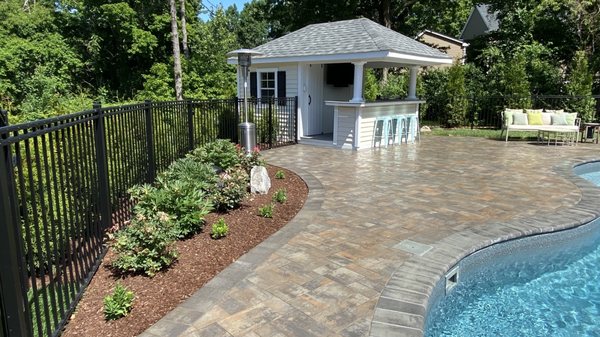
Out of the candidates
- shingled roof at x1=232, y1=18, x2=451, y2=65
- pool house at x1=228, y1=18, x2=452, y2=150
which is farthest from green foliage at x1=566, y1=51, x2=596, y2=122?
pool house at x1=228, y1=18, x2=452, y2=150

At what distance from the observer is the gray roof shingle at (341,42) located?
35.9 ft

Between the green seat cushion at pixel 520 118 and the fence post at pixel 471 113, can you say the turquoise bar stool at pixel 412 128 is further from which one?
the fence post at pixel 471 113

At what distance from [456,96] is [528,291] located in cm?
1417

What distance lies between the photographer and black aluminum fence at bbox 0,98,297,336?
2.23m

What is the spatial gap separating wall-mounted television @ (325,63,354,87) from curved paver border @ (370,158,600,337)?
8.30m

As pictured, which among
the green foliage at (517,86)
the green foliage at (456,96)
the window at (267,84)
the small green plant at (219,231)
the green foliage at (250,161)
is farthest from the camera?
the green foliage at (456,96)

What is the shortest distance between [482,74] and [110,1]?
2017 cm

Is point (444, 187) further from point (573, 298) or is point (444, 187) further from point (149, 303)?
point (149, 303)

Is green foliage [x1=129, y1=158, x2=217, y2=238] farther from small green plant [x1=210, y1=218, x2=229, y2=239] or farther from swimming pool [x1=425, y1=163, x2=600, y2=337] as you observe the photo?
swimming pool [x1=425, y1=163, x2=600, y2=337]

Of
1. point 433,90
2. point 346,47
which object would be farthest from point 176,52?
point 433,90

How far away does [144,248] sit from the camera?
3752 millimetres

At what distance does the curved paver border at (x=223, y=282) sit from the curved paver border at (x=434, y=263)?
1.33 meters

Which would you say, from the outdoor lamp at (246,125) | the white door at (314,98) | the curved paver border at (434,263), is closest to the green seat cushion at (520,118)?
the white door at (314,98)

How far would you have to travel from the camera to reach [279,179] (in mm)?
7598
